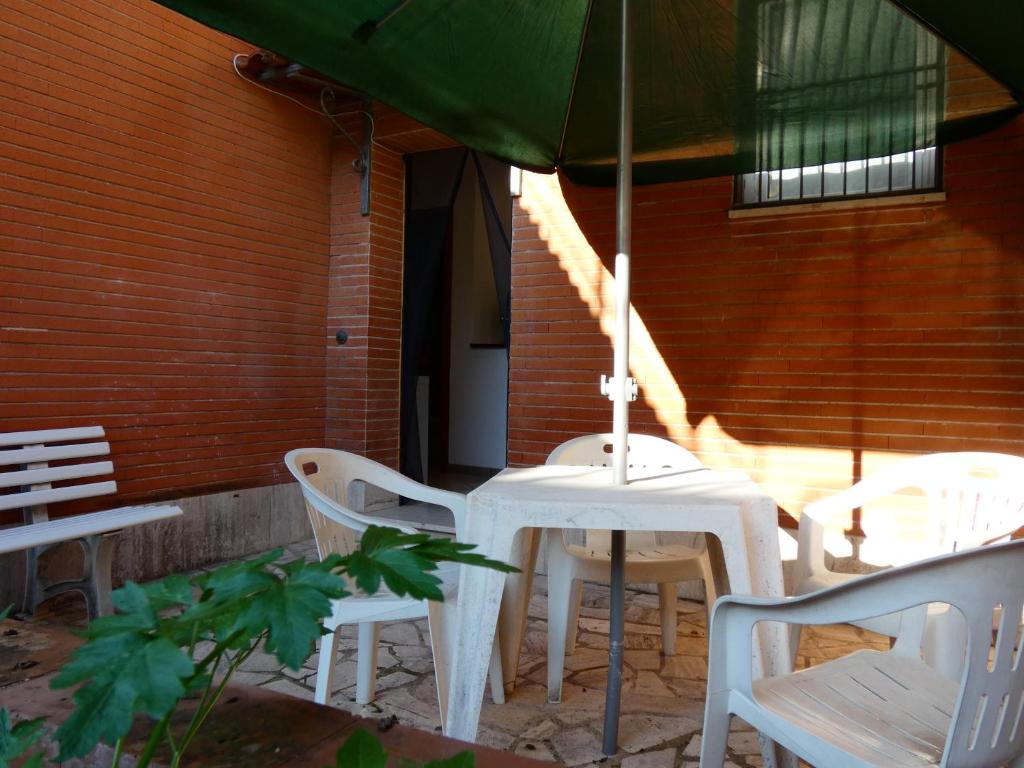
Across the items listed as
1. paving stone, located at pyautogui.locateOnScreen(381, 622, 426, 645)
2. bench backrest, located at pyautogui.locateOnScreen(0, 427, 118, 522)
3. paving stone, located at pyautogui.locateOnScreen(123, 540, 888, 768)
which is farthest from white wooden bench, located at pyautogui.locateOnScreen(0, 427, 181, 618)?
paving stone, located at pyautogui.locateOnScreen(381, 622, 426, 645)

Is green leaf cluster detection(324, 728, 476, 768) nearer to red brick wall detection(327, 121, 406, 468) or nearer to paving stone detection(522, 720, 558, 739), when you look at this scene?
paving stone detection(522, 720, 558, 739)

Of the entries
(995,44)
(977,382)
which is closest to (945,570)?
(995,44)

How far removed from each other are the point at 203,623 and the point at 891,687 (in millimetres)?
1688

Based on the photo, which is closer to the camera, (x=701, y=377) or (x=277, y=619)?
(x=277, y=619)

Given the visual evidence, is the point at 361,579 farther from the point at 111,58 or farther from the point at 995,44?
the point at 111,58

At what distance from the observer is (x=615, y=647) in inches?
96.5

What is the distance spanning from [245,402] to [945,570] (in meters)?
4.75

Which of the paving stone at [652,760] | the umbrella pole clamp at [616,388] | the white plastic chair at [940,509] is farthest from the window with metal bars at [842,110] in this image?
the paving stone at [652,760]

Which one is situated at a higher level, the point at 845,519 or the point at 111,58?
the point at 111,58

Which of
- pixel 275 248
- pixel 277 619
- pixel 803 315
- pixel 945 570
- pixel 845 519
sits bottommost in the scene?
pixel 845 519

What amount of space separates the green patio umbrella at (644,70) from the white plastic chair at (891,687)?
873 mm

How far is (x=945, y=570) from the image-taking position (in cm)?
124

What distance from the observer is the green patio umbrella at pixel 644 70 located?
228 cm

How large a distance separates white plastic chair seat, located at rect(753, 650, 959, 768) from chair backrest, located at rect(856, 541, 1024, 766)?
0.10 m
